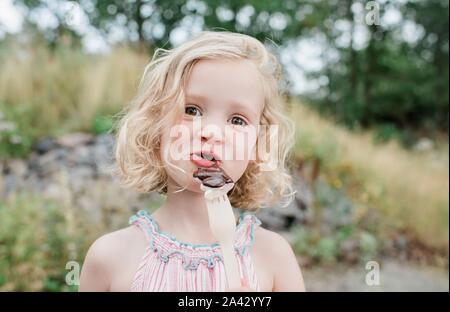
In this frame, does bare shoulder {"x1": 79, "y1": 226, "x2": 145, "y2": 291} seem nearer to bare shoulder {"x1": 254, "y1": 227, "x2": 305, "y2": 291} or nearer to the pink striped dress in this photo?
the pink striped dress

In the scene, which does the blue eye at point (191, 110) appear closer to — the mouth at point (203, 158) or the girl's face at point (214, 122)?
the girl's face at point (214, 122)

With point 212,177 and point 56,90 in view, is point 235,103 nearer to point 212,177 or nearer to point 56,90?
point 212,177

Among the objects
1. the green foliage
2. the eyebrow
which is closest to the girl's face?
the eyebrow

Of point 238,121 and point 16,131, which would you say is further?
point 16,131

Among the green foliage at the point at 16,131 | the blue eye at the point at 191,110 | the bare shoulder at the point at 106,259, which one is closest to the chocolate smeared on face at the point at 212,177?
the blue eye at the point at 191,110

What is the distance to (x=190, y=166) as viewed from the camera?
1.06 meters

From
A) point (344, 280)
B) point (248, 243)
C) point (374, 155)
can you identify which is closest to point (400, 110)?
point (374, 155)

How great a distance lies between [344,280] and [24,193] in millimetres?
1986

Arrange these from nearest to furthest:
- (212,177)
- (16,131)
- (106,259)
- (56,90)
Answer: (212,177) < (106,259) < (16,131) < (56,90)

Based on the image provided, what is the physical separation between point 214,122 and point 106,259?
377 millimetres

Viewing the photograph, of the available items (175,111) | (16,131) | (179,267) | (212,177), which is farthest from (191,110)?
(16,131)

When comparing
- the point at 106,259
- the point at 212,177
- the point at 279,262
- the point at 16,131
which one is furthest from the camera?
the point at 16,131

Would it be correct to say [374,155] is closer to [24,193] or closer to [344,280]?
[344,280]

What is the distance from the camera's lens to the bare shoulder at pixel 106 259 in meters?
1.12
